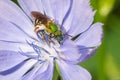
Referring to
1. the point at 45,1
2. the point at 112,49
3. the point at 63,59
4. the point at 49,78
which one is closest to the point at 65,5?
the point at 45,1

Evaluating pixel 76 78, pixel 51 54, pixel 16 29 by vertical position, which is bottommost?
pixel 76 78

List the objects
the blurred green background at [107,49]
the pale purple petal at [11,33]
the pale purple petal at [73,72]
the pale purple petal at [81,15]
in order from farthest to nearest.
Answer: the blurred green background at [107,49] → the pale purple petal at [11,33] → the pale purple petal at [81,15] → the pale purple petal at [73,72]

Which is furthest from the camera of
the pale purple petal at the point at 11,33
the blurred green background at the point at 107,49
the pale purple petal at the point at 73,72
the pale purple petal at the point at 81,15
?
the blurred green background at the point at 107,49

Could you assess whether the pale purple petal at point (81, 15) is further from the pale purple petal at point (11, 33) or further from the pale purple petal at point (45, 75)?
the pale purple petal at point (11, 33)

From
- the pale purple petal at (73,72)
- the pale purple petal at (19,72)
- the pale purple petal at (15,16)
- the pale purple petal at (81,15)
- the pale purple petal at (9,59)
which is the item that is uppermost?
the pale purple petal at (15,16)

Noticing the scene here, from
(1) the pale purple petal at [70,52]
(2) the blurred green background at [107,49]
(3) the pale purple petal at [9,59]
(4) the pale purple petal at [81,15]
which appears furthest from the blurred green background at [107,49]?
(3) the pale purple petal at [9,59]

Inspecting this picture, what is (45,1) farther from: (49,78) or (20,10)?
(49,78)

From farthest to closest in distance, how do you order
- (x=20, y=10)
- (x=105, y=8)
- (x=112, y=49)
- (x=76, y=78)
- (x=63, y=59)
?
(x=112, y=49) → (x=105, y=8) → (x=20, y=10) → (x=63, y=59) → (x=76, y=78)
